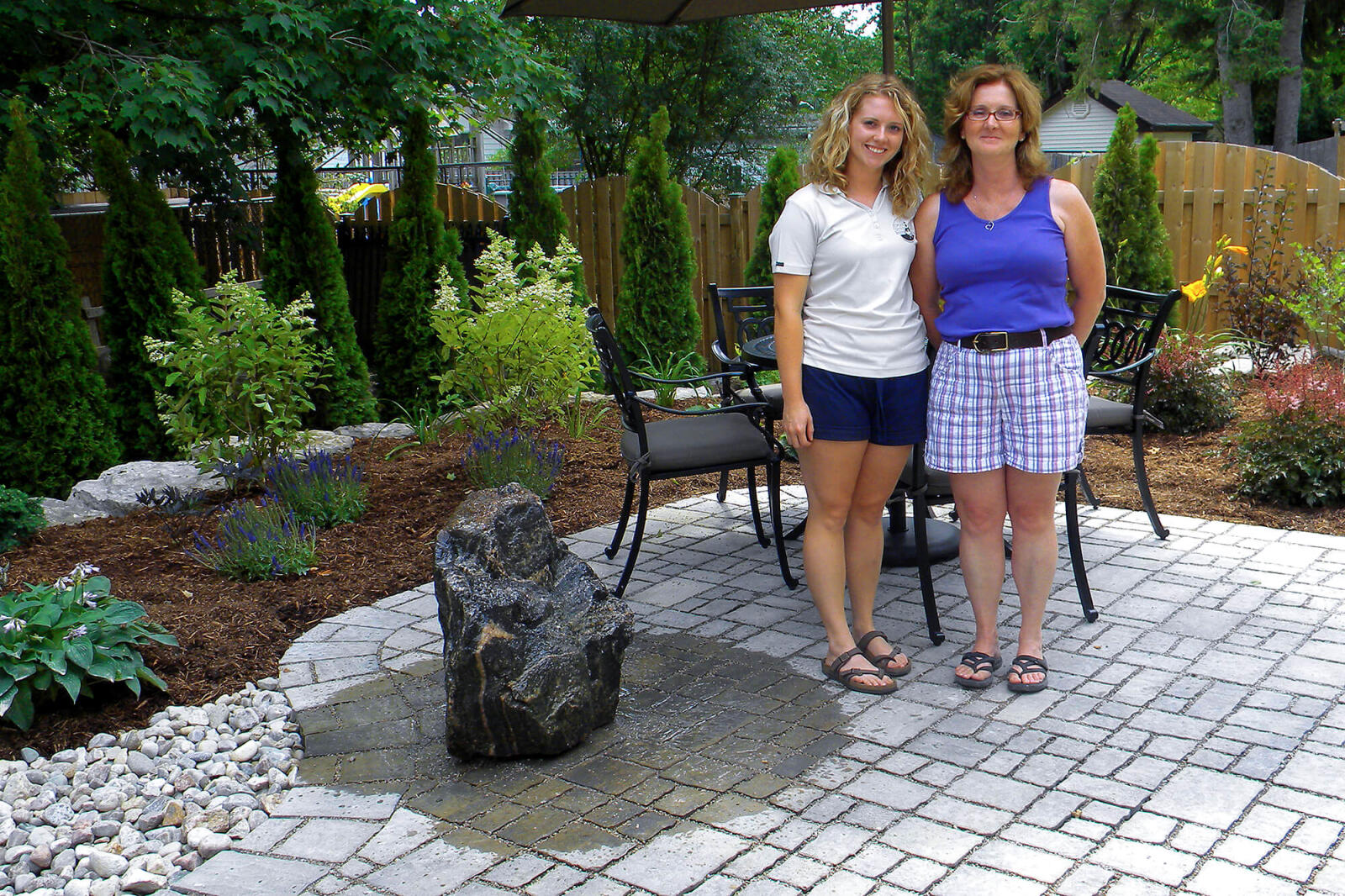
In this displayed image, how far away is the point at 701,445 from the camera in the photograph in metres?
4.47

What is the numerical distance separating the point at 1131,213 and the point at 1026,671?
6.32 m

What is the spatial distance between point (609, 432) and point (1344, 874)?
524cm

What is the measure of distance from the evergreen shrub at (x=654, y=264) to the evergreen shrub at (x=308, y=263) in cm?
240

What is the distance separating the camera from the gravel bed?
107 inches

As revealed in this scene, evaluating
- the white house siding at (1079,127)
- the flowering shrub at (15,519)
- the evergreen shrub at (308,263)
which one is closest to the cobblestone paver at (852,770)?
the flowering shrub at (15,519)

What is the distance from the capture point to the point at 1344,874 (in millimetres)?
2445

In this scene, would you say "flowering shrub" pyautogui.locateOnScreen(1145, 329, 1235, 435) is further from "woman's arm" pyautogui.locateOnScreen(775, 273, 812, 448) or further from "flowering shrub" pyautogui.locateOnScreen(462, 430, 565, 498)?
"woman's arm" pyautogui.locateOnScreen(775, 273, 812, 448)

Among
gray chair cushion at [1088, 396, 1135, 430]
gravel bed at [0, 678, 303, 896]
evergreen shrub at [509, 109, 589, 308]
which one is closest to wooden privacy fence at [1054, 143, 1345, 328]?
evergreen shrub at [509, 109, 589, 308]

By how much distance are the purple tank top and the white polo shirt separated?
0.43ft

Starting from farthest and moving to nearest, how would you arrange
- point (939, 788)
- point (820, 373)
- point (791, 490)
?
point (791, 490) → point (820, 373) → point (939, 788)

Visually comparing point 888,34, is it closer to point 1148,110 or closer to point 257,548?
point 257,548

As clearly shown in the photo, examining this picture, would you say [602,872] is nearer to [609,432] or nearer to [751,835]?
[751,835]

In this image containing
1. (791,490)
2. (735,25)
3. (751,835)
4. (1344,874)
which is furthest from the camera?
(735,25)

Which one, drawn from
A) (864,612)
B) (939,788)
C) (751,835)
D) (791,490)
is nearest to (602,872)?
(751,835)
